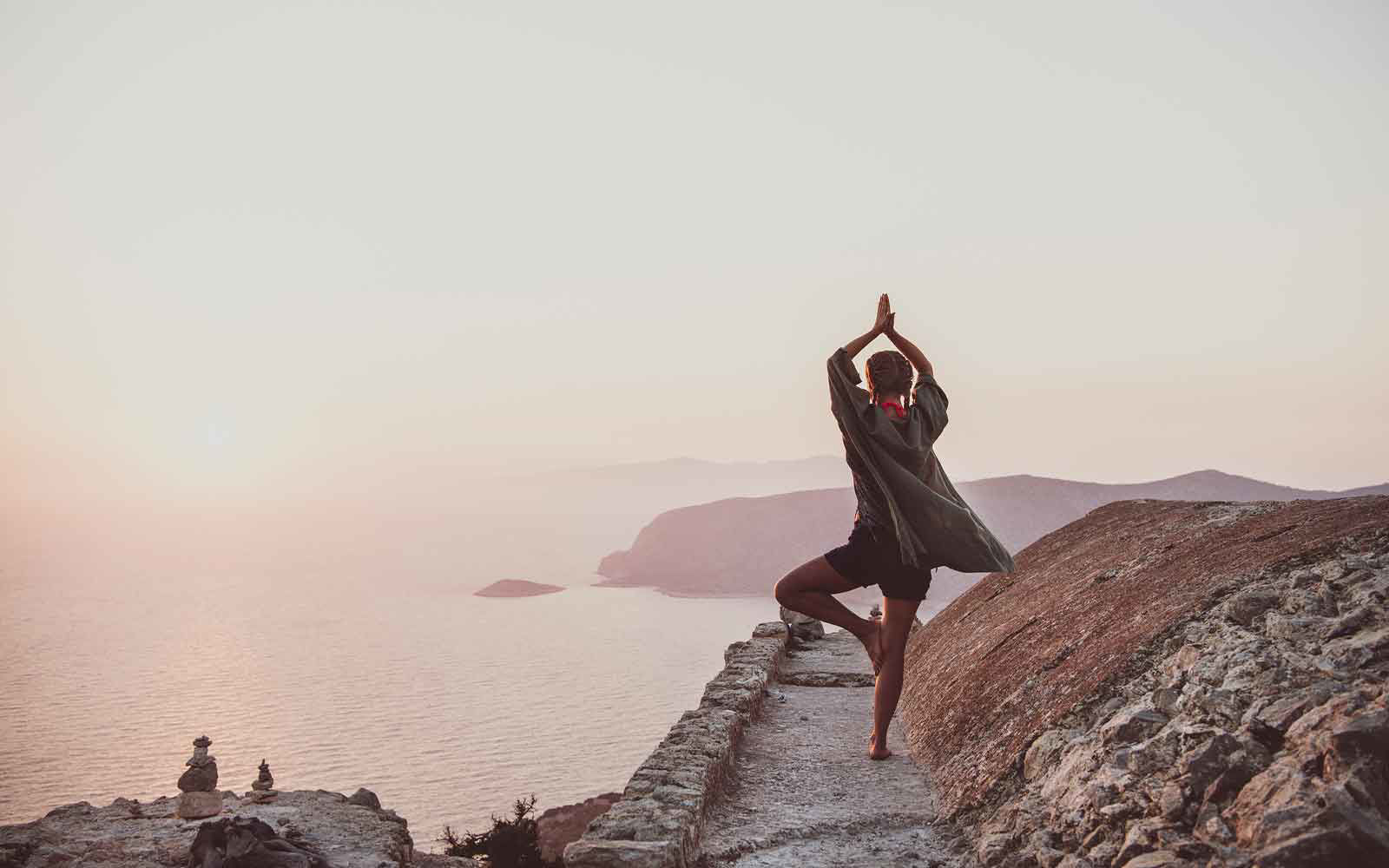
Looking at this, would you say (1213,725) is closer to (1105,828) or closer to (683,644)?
(1105,828)

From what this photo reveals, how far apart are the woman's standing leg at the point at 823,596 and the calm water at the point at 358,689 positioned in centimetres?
5815

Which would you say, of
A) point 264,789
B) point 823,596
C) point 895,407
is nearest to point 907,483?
point 895,407

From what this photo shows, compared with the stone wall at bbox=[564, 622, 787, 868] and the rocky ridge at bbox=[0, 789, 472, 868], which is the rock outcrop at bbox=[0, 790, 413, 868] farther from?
the stone wall at bbox=[564, 622, 787, 868]

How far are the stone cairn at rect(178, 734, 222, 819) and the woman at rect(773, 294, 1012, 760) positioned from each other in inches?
1120

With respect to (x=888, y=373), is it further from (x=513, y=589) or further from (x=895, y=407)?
(x=513, y=589)

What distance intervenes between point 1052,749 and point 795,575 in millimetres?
1696

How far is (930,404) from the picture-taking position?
17.9 ft

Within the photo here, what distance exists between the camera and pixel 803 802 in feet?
17.6

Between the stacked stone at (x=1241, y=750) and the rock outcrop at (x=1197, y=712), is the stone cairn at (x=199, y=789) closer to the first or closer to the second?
the rock outcrop at (x=1197, y=712)

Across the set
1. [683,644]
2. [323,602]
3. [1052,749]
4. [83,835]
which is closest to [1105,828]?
[1052,749]

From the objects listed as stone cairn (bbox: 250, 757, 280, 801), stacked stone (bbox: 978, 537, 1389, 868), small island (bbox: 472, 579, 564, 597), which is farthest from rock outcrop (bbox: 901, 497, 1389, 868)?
small island (bbox: 472, 579, 564, 597)

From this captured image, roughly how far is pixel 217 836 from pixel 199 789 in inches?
318

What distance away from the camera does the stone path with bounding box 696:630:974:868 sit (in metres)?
4.52

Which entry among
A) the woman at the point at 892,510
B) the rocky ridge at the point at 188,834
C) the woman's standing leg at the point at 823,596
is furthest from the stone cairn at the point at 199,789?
the woman at the point at 892,510
